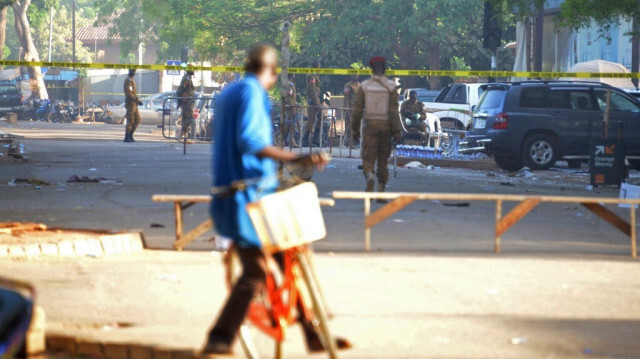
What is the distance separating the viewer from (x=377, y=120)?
51.8 ft

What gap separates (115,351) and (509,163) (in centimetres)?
1942

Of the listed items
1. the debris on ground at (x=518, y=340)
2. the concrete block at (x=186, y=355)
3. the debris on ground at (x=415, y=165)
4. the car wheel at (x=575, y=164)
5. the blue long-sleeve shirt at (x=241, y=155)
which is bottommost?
the debris on ground at (x=415, y=165)

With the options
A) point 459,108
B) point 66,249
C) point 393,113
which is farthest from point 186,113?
point 66,249

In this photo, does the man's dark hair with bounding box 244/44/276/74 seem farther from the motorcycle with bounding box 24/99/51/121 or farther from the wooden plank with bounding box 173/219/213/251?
the motorcycle with bounding box 24/99/51/121

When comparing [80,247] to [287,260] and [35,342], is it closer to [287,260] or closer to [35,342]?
[35,342]

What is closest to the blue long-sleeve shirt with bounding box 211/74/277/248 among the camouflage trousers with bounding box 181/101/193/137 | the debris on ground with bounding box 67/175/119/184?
the debris on ground with bounding box 67/175/119/184

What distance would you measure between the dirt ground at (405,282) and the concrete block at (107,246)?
265 mm

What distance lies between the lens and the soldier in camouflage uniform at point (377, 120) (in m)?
15.8

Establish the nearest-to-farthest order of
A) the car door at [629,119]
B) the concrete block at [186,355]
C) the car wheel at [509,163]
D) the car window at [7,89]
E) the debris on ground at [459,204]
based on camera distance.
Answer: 1. the concrete block at [186,355]
2. the debris on ground at [459,204]
3. the car door at [629,119]
4. the car wheel at [509,163]
5. the car window at [7,89]

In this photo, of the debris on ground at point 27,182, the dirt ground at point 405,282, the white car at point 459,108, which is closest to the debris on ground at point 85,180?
the debris on ground at point 27,182

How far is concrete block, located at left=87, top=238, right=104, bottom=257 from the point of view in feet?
34.4

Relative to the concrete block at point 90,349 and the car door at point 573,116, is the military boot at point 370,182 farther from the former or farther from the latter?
the car door at point 573,116

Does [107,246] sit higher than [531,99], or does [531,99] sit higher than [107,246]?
[531,99]

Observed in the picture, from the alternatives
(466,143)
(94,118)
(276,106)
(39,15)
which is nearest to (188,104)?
(276,106)
